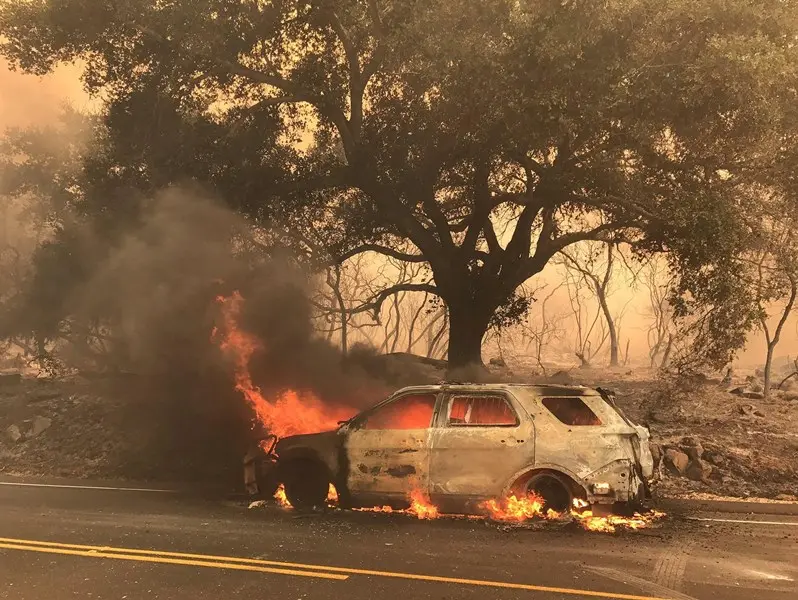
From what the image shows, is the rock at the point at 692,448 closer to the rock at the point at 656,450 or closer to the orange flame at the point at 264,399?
the rock at the point at 656,450

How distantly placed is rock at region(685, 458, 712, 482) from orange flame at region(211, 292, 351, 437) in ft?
21.1

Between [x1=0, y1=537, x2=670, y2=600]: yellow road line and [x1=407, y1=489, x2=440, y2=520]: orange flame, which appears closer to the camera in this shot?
→ [x1=0, y1=537, x2=670, y2=600]: yellow road line

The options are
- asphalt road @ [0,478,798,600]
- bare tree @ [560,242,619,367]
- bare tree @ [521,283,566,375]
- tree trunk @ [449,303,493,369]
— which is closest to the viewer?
asphalt road @ [0,478,798,600]

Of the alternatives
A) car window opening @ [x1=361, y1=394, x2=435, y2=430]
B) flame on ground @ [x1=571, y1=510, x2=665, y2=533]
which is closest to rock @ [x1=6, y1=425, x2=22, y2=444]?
car window opening @ [x1=361, y1=394, x2=435, y2=430]

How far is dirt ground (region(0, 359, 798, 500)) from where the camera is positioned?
1097cm

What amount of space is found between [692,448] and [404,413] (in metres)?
6.73

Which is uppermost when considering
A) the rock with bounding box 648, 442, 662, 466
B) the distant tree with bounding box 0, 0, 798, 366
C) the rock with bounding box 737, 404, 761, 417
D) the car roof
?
the distant tree with bounding box 0, 0, 798, 366

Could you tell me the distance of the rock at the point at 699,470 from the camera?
10867mm

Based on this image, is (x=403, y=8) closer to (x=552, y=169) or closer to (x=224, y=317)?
(x=552, y=169)

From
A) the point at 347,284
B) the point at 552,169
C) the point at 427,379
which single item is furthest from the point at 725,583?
the point at 347,284

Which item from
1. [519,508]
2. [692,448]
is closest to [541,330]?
[692,448]

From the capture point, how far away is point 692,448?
1166 centimetres

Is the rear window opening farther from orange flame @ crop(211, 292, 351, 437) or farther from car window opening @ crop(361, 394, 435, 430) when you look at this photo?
orange flame @ crop(211, 292, 351, 437)

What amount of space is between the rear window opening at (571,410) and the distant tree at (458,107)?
5.35 metres
